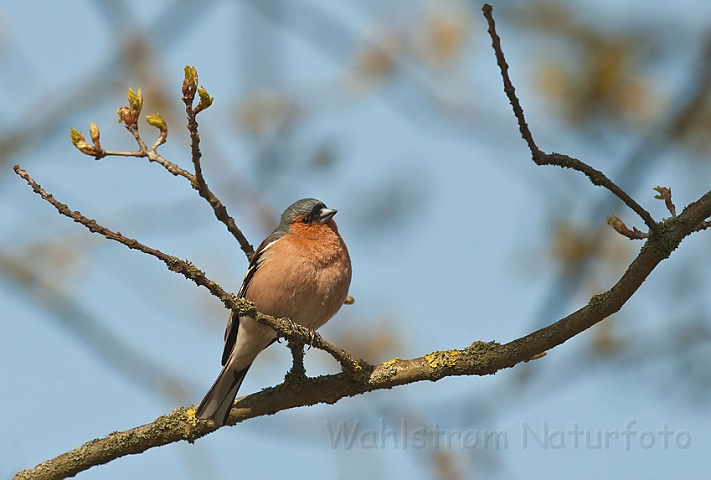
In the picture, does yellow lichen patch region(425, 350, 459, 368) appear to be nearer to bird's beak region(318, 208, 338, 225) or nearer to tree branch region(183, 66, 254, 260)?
tree branch region(183, 66, 254, 260)

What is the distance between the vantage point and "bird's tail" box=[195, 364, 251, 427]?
5.90 metres

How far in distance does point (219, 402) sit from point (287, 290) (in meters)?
1.42

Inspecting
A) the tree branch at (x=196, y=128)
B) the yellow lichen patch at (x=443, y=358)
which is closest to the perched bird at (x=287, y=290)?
the tree branch at (x=196, y=128)

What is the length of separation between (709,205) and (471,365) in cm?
192

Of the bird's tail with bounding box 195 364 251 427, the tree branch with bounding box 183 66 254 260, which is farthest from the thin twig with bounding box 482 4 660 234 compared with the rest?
the bird's tail with bounding box 195 364 251 427

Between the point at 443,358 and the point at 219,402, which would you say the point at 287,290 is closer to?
the point at 219,402

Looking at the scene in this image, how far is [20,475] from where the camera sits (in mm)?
5520

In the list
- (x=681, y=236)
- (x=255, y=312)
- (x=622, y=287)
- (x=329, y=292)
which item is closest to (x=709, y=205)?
(x=681, y=236)

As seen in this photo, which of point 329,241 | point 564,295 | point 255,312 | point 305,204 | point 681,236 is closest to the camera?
point 681,236

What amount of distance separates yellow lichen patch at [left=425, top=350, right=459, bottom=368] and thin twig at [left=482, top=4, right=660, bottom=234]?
1.66 m

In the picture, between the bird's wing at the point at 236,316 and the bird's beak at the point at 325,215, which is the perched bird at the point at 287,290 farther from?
the bird's beak at the point at 325,215

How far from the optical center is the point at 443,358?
5324 millimetres

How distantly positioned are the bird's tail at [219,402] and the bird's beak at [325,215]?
7.21ft

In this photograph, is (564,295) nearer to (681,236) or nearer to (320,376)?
(681,236)
